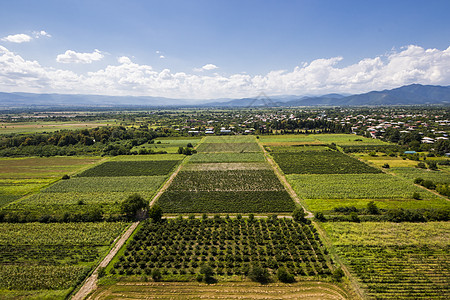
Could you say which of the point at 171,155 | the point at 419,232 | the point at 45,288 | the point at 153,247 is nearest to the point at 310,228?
the point at 419,232

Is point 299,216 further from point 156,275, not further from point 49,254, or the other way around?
point 49,254

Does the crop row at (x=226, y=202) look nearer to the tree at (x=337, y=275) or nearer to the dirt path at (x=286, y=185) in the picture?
the dirt path at (x=286, y=185)

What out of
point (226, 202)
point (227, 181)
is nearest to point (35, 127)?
point (227, 181)

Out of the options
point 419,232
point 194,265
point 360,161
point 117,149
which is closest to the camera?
point 194,265

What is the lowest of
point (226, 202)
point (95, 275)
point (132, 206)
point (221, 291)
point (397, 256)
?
point (221, 291)

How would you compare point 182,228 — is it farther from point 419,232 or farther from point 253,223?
point 419,232

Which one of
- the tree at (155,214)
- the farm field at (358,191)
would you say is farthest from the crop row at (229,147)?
the tree at (155,214)
